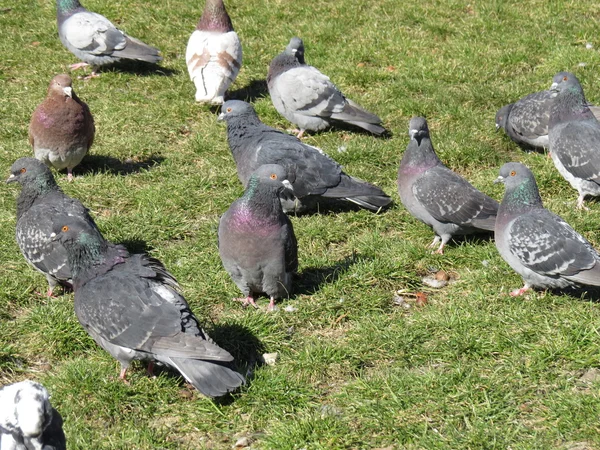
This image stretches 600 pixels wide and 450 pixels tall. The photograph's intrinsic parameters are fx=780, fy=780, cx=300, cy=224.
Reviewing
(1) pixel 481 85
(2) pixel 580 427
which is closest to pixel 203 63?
(1) pixel 481 85

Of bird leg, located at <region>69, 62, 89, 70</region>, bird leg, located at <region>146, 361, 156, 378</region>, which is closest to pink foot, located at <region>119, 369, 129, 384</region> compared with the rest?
bird leg, located at <region>146, 361, 156, 378</region>

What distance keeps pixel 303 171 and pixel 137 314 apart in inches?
105

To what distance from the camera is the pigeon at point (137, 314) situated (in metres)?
4.37

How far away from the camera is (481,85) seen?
9.44 meters

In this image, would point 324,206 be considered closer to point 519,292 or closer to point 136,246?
point 136,246

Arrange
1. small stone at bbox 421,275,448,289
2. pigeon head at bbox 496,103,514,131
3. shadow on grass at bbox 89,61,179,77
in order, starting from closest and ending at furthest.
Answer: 1. small stone at bbox 421,275,448,289
2. pigeon head at bbox 496,103,514,131
3. shadow on grass at bbox 89,61,179,77

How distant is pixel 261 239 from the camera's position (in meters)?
5.28

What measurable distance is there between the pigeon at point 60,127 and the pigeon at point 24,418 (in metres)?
4.54

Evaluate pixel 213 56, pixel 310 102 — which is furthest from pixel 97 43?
pixel 310 102

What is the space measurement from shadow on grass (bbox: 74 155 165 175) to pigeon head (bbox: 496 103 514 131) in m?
3.56

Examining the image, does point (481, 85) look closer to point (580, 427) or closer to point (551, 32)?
point (551, 32)

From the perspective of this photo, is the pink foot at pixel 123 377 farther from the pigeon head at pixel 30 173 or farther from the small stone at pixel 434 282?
the small stone at pixel 434 282

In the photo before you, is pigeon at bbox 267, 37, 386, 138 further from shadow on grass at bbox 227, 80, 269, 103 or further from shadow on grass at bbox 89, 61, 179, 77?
shadow on grass at bbox 89, 61, 179, 77

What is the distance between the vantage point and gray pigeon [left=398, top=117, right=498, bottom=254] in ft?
20.2
